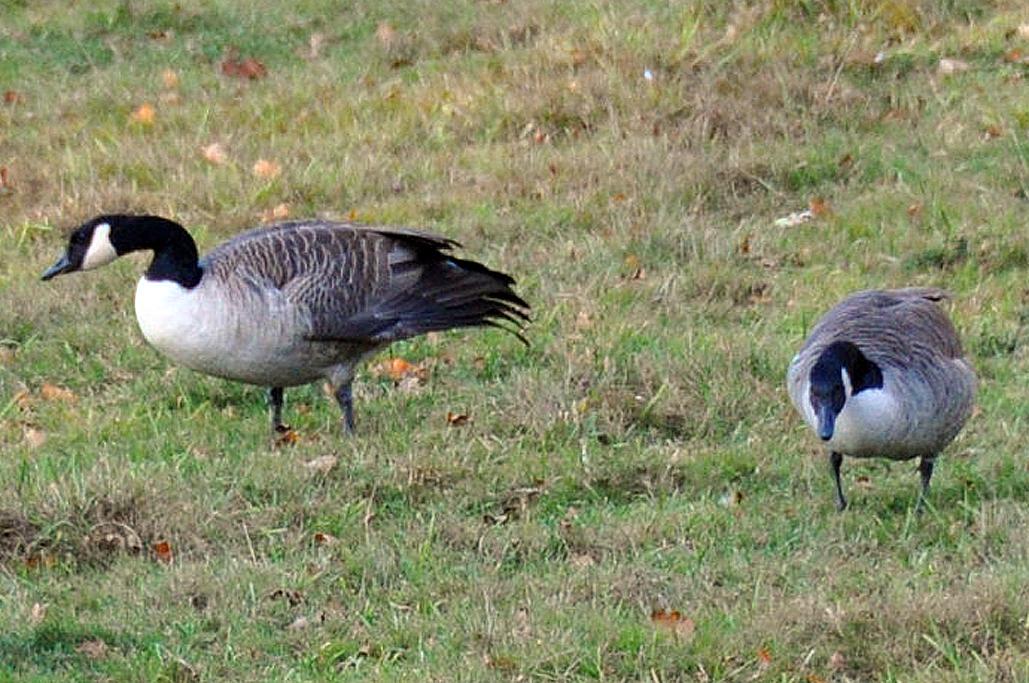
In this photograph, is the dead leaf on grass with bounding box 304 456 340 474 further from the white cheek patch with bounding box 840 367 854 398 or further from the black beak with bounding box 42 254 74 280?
the white cheek patch with bounding box 840 367 854 398

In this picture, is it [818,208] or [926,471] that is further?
[818,208]

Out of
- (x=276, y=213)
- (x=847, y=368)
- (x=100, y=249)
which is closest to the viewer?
(x=847, y=368)

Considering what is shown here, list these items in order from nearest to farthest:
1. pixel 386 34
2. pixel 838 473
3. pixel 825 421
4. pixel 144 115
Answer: pixel 825 421 < pixel 838 473 < pixel 144 115 < pixel 386 34

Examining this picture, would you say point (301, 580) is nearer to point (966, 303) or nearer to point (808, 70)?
point (966, 303)

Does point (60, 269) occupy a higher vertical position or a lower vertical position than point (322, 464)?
higher

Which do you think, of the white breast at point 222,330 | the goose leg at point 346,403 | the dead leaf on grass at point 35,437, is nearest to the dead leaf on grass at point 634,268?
the goose leg at point 346,403

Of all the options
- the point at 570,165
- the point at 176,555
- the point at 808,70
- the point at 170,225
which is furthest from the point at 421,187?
the point at 176,555

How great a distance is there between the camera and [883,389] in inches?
241

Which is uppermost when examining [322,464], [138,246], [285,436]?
[138,246]

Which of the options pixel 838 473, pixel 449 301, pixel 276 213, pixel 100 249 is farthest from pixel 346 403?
pixel 276 213

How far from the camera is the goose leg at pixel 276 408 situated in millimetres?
7105

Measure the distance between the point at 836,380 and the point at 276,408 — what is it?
2.24 m

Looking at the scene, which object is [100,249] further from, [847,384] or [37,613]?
[847,384]

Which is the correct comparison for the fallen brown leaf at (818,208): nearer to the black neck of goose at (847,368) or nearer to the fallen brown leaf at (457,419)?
the fallen brown leaf at (457,419)
